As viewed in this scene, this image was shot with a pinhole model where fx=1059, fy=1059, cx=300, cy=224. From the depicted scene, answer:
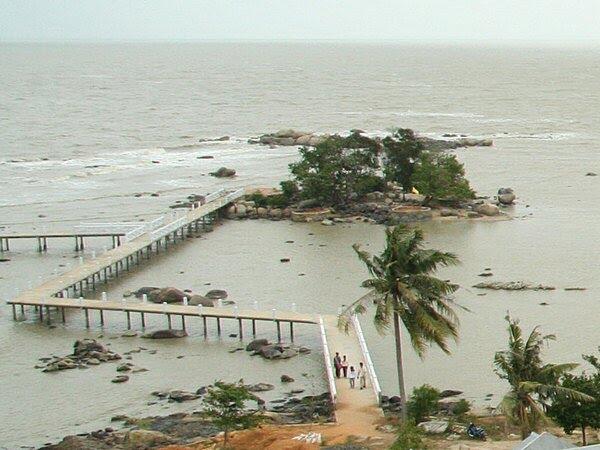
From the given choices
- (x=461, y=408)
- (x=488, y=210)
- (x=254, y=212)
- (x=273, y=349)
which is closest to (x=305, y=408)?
(x=461, y=408)

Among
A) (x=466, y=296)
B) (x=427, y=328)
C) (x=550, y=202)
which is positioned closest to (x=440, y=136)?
(x=550, y=202)

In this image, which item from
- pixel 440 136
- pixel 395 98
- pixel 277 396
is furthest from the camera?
pixel 395 98

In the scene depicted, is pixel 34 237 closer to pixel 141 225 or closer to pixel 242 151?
pixel 141 225

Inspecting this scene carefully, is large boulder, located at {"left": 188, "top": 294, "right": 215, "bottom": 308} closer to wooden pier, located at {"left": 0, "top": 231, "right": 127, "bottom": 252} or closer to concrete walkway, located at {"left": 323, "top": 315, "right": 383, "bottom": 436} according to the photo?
concrete walkway, located at {"left": 323, "top": 315, "right": 383, "bottom": 436}

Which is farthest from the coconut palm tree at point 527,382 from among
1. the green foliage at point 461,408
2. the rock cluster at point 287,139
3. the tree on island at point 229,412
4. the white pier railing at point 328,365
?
the rock cluster at point 287,139

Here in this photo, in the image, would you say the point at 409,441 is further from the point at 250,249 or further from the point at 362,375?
the point at 250,249

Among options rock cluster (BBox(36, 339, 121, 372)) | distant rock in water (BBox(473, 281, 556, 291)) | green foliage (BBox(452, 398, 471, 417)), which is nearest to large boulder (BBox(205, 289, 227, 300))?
rock cluster (BBox(36, 339, 121, 372))
